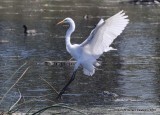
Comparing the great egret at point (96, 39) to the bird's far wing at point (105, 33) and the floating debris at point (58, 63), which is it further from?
the floating debris at point (58, 63)

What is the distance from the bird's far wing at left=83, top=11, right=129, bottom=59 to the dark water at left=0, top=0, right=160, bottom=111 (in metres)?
1.24

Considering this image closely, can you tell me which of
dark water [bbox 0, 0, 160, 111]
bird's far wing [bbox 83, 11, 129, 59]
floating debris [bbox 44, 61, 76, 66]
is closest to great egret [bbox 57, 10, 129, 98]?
bird's far wing [bbox 83, 11, 129, 59]

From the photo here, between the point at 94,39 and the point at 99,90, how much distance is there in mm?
5343

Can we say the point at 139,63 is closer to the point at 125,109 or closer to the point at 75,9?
the point at 125,109

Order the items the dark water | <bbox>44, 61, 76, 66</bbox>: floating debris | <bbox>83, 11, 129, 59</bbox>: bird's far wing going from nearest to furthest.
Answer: <bbox>83, 11, 129, 59</bbox>: bird's far wing, the dark water, <bbox>44, 61, 76, 66</bbox>: floating debris

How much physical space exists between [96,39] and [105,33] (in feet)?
0.70

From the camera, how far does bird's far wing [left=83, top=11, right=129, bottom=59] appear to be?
11.0 m

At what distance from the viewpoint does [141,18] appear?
39000 millimetres

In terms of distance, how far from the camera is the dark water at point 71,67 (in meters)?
15.6

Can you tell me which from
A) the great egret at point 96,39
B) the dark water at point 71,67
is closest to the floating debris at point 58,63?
the dark water at point 71,67

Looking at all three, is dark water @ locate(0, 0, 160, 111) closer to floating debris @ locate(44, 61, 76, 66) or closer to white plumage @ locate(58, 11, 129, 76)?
floating debris @ locate(44, 61, 76, 66)

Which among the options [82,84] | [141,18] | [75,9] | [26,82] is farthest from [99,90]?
[75,9]

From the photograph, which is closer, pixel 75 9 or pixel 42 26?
pixel 42 26

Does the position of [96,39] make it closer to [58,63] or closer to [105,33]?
[105,33]
